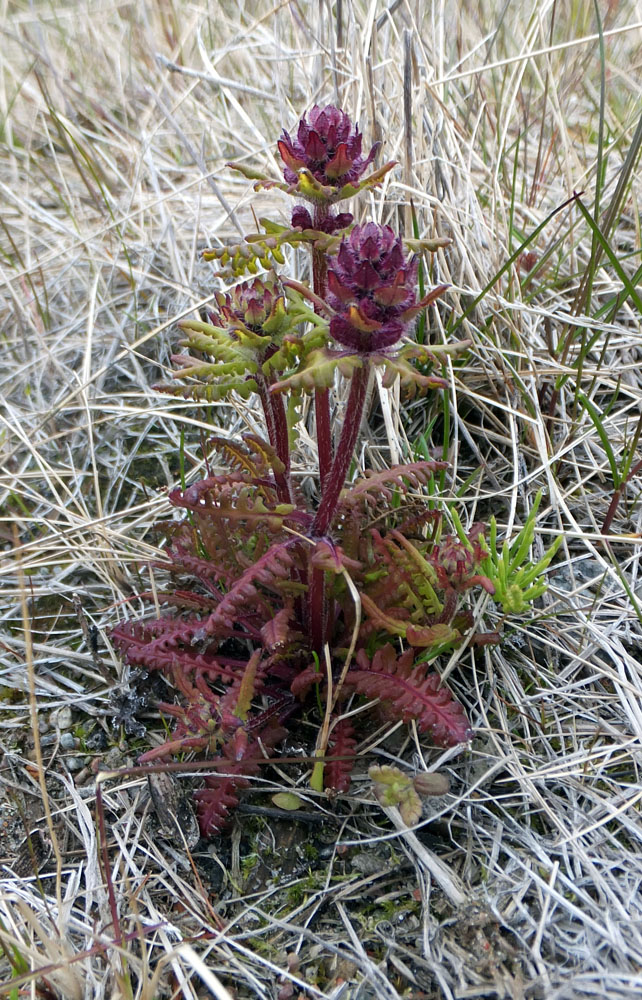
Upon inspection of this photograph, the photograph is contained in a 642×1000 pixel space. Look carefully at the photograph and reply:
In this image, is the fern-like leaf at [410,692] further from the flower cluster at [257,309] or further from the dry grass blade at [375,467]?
the flower cluster at [257,309]

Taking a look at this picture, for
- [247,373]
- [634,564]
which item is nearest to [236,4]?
[247,373]

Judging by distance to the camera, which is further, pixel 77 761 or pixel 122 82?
pixel 122 82

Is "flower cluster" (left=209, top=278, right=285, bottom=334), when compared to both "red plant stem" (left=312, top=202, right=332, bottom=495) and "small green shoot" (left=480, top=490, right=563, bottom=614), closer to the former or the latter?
"red plant stem" (left=312, top=202, right=332, bottom=495)

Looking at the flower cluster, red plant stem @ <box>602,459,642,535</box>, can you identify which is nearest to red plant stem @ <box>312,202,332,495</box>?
the flower cluster

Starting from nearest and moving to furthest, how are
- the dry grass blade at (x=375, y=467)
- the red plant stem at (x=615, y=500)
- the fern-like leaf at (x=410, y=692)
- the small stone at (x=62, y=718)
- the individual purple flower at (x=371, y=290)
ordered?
1. the individual purple flower at (x=371, y=290)
2. the dry grass blade at (x=375, y=467)
3. the fern-like leaf at (x=410, y=692)
4. the small stone at (x=62, y=718)
5. the red plant stem at (x=615, y=500)

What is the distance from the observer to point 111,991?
1422 mm

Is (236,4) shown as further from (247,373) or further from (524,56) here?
(247,373)

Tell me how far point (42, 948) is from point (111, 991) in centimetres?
19

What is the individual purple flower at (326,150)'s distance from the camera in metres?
1.54

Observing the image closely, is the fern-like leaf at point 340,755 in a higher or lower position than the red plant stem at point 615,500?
lower

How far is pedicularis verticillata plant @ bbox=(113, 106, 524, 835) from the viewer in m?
1.44

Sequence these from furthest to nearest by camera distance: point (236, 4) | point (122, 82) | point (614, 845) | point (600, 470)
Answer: point (236, 4)
point (122, 82)
point (600, 470)
point (614, 845)

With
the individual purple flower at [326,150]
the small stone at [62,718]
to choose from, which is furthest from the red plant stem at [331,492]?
the small stone at [62,718]

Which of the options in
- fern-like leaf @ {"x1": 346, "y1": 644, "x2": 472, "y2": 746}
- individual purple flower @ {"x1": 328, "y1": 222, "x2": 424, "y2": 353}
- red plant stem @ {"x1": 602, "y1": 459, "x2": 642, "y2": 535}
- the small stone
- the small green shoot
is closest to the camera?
individual purple flower @ {"x1": 328, "y1": 222, "x2": 424, "y2": 353}
